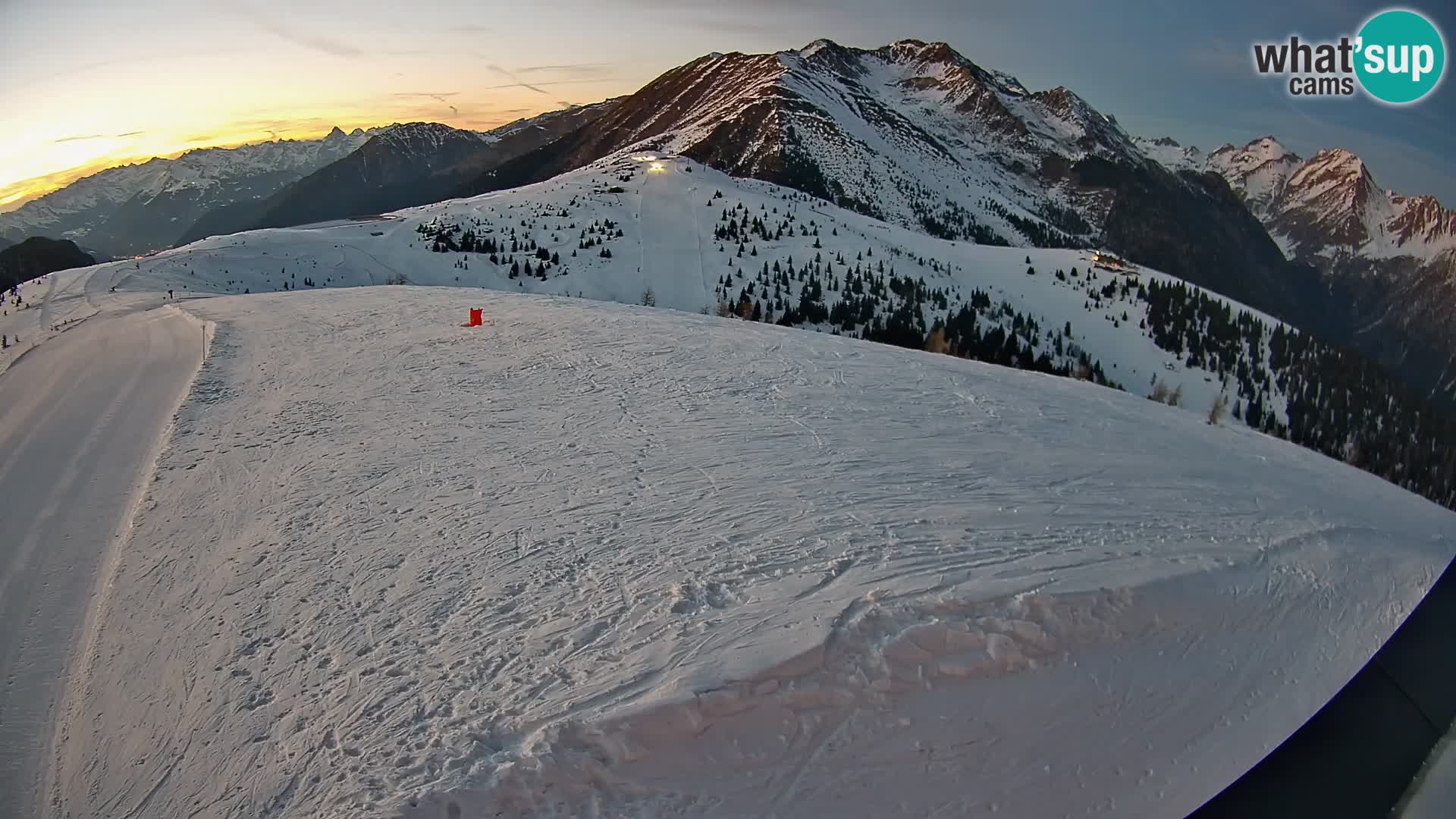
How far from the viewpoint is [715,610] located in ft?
19.4

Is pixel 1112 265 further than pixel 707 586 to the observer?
Yes

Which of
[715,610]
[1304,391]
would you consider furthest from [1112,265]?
[715,610]

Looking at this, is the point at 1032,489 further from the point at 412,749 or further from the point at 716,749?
the point at 412,749

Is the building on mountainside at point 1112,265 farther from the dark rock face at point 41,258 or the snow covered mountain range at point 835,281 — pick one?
the dark rock face at point 41,258

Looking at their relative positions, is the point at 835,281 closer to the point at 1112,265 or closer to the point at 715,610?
the point at 1112,265

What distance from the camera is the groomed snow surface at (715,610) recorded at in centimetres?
489

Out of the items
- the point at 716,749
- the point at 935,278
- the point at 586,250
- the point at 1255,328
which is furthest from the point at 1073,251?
the point at 716,749

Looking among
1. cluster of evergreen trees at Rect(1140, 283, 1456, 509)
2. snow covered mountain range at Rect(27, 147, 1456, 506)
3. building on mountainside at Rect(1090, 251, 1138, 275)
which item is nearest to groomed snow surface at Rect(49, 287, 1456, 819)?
snow covered mountain range at Rect(27, 147, 1456, 506)

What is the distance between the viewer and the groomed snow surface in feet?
16.0

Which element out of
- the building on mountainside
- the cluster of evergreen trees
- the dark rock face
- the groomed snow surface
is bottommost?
the cluster of evergreen trees

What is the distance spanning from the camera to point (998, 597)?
20.1 feet

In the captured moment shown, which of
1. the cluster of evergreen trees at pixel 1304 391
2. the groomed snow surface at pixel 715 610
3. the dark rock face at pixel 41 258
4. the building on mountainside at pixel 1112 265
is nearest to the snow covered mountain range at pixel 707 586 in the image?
the groomed snow surface at pixel 715 610

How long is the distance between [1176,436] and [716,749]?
31.8 feet

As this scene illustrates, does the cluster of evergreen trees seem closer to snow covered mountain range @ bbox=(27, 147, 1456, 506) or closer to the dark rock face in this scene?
snow covered mountain range @ bbox=(27, 147, 1456, 506)
